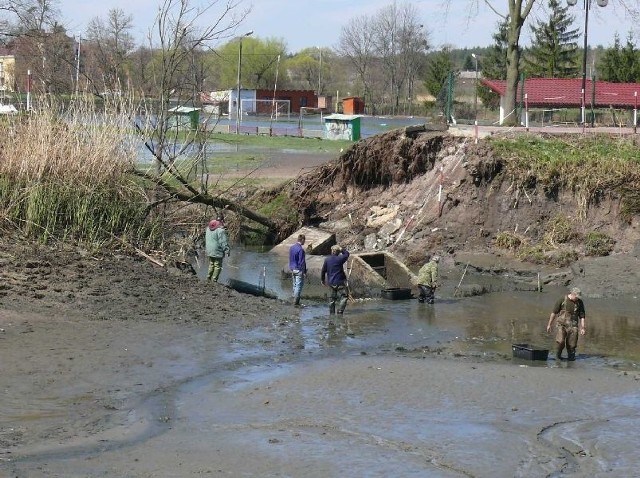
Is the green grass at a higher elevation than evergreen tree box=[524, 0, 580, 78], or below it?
below

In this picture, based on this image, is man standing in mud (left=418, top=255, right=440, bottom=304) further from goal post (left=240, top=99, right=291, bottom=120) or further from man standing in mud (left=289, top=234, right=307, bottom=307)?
goal post (left=240, top=99, right=291, bottom=120)

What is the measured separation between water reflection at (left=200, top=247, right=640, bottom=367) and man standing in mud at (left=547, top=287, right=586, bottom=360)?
16.2 inches

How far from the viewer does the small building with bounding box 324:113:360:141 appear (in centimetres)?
6025

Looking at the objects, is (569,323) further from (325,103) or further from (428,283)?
(325,103)

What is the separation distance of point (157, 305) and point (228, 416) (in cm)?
585

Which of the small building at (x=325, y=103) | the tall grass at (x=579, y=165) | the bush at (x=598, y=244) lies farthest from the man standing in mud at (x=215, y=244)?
the small building at (x=325, y=103)

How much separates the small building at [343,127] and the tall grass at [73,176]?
132 ft

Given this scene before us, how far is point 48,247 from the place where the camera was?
1872 centimetres

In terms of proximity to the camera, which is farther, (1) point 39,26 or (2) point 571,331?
(1) point 39,26

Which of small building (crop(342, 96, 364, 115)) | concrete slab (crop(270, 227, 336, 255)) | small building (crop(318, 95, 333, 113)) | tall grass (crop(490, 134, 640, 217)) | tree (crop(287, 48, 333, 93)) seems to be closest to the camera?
concrete slab (crop(270, 227, 336, 255))

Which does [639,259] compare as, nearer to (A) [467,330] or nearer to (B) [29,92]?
(A) [467,330]

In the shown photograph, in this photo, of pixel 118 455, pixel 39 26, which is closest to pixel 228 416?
pixel 118 455

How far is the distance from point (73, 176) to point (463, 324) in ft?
26.4

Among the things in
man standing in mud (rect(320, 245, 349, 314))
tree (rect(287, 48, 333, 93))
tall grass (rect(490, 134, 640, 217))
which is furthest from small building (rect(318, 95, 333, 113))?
man standing in mud (rect(320, 245, 349, 314))
